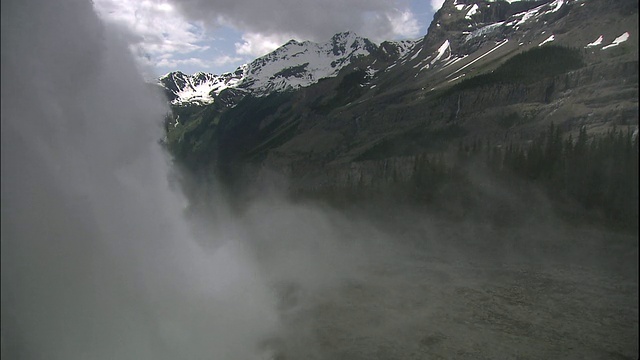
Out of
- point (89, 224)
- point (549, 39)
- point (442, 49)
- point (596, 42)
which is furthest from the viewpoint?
point (442, 49)

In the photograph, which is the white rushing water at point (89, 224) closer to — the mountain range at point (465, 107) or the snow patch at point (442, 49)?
the mountain range at point (465, 107)

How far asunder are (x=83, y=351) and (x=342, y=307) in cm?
959

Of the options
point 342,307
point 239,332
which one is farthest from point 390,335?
point 239,332

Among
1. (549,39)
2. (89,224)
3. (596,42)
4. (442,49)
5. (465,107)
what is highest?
(442,49)

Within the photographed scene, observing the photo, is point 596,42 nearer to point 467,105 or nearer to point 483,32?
point 467,105

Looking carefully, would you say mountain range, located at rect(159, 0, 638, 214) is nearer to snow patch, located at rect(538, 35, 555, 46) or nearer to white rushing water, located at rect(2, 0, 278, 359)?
snow patch, located at rect(538, 35, 555, 46)

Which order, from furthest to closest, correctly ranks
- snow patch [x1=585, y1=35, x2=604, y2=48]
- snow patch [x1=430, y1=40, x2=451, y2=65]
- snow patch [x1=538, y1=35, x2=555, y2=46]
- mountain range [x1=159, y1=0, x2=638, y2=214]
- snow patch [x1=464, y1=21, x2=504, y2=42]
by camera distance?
snow patch [x1=430, y1=40, x2=451, y2=65]
snow patch [x1=464, y1=21, x2=504, y2=42]
snow patch [x1=538, y1=35, x2=555, y2=46]
snow patch [x1=585, y1=35, x2=604, y2=48]
mountain range [x1=159, y1=0, x2=638, y2=214]

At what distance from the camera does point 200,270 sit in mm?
15844

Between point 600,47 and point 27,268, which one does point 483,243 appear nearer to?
point 27,268

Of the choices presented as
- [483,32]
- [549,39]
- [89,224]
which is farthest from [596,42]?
[89,224]

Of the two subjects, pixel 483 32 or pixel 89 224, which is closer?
pixel 89 224

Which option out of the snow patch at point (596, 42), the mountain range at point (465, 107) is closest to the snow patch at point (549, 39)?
the mountain range at point (465, 107)

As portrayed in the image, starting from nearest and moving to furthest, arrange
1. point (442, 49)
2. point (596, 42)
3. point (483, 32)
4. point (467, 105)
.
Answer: point (596, 42), point (467, 105), point (483, 32), point (442, 49)

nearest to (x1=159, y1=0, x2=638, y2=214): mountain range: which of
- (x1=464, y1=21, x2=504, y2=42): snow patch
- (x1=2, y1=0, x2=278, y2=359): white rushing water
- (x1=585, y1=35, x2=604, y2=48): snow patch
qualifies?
(x1=585, y1=35, x2=604, y2=48): snow patch
